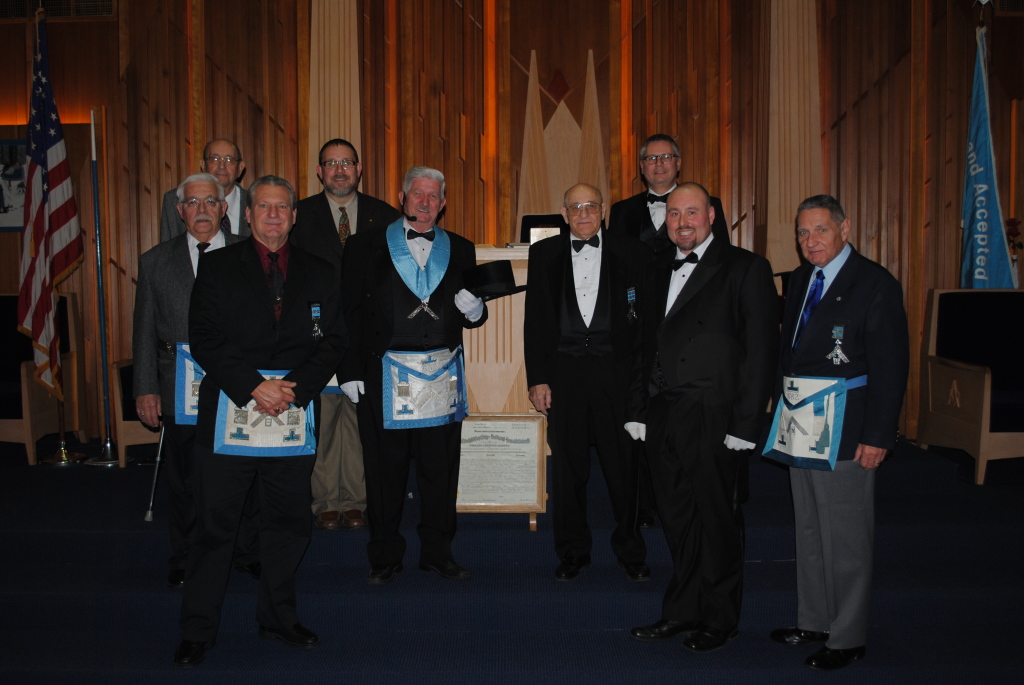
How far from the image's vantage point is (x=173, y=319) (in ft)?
10.4

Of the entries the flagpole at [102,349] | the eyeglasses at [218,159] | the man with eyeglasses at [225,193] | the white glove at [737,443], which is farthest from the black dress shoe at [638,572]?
the flagpole at [102,349]

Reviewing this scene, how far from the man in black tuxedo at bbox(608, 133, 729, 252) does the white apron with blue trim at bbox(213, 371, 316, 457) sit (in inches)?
67.3

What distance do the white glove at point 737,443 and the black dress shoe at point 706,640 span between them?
0.71 meters

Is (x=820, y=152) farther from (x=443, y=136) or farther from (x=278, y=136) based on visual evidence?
(x=278, y=136)

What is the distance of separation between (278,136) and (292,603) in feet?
11.9

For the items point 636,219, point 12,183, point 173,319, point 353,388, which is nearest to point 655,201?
point 636,219

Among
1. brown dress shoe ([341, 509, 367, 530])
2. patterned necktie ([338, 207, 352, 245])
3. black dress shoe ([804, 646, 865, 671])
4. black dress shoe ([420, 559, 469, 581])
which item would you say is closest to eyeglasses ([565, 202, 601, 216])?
patterned necktie ([338, 207, 352, 245])

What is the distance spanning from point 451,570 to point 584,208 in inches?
63.5

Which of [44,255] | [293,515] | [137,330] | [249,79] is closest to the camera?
[293,515]

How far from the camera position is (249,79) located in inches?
217

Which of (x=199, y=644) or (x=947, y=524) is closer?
(x=199, y=644)

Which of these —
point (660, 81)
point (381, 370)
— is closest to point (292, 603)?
point (381, 370)

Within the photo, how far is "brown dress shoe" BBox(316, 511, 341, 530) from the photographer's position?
3648 millimetres

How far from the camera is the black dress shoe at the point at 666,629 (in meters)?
2.97
